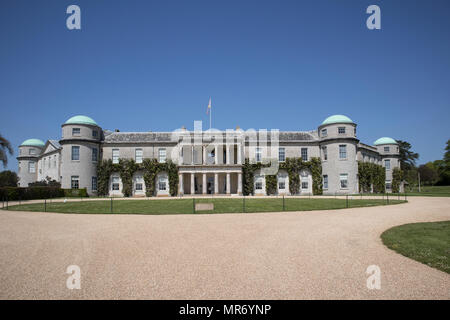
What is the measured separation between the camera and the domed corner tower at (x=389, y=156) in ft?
154

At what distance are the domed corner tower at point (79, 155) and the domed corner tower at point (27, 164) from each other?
899 inches

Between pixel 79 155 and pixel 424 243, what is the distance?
40153 mm

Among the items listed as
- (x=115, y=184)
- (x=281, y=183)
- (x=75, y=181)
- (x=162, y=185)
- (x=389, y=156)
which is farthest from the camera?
(x=389, y=156)

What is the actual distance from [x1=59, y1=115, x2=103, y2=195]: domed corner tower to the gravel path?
2835 cm

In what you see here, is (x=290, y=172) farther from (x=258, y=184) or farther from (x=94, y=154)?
(x=94, y=154)

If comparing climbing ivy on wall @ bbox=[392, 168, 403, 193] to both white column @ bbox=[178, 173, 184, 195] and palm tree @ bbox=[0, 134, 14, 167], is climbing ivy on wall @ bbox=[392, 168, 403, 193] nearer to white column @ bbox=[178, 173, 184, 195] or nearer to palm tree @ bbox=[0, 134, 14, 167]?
white column @ bbox=[178, 173, 184, 195]

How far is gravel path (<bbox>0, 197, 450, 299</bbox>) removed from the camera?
4684 millimetres

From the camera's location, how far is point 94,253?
23.6ft

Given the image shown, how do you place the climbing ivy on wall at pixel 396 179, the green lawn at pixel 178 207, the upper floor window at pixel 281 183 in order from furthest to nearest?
the climbing ivy on wall at pixel 396 179
the upper floor window at pixel 281 183
the green lawn at pixel 178 207

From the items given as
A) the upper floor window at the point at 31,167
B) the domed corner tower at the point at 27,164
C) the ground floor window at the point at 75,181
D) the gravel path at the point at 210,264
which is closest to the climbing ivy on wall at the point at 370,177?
the gravel path at the point at 210,264

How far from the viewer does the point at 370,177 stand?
133 ft

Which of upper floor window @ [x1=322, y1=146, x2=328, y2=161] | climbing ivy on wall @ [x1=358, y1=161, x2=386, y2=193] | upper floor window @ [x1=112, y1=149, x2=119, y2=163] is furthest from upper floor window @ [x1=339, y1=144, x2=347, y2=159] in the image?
upper floor window @ [x1=112, y1=149, x2=119, y2=163]

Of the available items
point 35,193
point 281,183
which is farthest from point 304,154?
point 35,193

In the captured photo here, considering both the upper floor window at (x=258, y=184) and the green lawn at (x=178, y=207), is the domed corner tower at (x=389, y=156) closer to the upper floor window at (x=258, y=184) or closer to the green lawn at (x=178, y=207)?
the upper floor window at (x=258, y=184)
